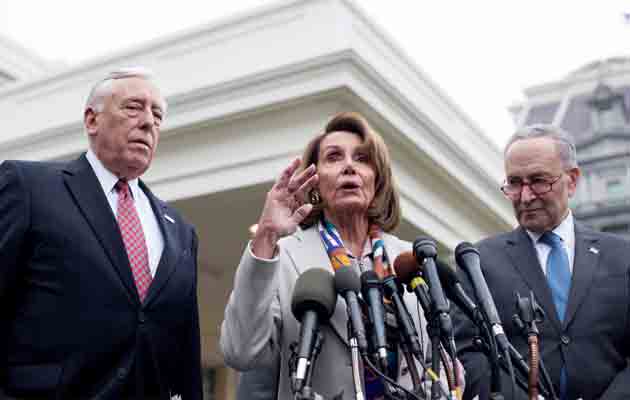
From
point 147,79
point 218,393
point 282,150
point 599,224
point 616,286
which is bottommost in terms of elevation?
point 616,286

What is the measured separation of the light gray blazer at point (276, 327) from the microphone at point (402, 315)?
0.21 metres

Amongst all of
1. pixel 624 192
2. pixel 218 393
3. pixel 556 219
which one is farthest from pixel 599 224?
pixel 556 219

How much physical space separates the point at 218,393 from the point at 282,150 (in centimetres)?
754

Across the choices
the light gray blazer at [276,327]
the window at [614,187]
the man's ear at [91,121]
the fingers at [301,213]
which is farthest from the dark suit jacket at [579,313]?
the window at [614,187]

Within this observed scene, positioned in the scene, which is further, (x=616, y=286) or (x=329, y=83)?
(x=329, y=83)

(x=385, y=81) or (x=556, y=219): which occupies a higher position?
(x=385, y=81)

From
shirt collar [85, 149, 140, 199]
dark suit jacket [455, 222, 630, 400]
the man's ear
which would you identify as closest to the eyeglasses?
dark suit jacket [455, 222, 630, 400]

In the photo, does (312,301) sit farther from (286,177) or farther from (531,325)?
(531,325)

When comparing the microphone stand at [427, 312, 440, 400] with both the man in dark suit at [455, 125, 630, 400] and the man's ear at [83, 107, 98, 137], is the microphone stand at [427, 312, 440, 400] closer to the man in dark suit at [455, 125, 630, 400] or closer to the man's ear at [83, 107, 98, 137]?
the man in dark suit at [455, 125, 630, 400]

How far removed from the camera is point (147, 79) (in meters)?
3.08

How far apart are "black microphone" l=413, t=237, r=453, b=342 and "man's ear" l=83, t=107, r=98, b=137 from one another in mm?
1372

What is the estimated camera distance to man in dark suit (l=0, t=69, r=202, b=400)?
2.49 metres

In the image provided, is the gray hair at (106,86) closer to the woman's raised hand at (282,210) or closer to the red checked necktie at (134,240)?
the red checked necktie at (134,240)

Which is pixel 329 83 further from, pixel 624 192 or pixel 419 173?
pixel 624 192
